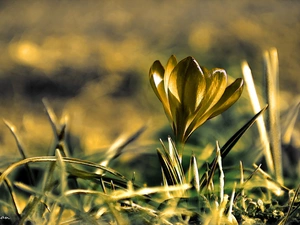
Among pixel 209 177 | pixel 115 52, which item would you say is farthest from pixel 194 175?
pixel 115 52

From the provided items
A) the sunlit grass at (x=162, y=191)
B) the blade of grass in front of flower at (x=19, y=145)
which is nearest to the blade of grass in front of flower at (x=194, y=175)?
the sunlit grass at (x=162, y=191)

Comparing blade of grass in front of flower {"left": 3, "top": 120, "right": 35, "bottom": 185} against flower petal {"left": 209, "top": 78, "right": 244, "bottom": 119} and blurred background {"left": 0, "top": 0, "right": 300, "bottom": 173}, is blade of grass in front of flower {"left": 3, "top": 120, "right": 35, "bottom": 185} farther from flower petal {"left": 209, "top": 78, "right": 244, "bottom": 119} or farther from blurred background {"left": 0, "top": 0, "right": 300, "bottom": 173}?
flower petal {"left": 209, "top": 78, "right": 244, "bottom": 119}

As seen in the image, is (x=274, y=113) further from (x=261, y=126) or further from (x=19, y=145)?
(x=19, y=145)

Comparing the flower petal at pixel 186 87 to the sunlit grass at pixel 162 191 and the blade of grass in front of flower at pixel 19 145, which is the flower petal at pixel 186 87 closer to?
the sunlit grass at pixel 162 191

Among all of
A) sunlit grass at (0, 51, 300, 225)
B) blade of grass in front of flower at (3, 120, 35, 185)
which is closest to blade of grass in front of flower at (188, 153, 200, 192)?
sunlit grass at (0, 51, 300, 225)

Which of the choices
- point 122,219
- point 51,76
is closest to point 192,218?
point 122,219

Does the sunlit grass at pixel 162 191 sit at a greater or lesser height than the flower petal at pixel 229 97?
lesser

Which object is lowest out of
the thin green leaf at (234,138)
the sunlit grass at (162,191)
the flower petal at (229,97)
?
the sunlit grass at (162,191)
